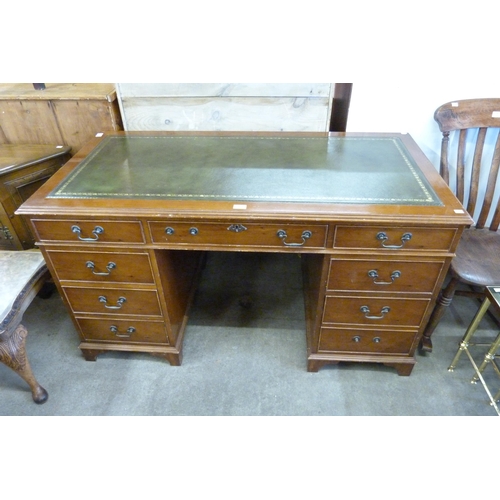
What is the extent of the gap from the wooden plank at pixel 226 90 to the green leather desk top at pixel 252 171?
22cm

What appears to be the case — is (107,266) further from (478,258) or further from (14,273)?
(478,258)

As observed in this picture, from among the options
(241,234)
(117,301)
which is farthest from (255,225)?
(117,301)

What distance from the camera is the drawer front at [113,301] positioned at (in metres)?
1.35

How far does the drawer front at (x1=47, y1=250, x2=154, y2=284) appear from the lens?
4.07ft

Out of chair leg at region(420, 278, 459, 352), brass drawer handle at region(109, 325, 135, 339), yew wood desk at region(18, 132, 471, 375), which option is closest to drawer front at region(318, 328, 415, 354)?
yew wood desk at region(18, 132, 471, 375)

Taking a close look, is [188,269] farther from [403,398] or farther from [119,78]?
[119,78]

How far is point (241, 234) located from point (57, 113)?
3.84ft

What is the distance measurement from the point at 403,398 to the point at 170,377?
3.23ft

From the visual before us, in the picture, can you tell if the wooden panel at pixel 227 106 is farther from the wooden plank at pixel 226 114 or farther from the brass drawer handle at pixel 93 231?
the brass drawer handle at pixel 93 231

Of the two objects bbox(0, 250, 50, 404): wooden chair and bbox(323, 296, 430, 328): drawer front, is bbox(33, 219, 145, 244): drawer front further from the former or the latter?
bbox(323, 296, 430, 328): drawer front

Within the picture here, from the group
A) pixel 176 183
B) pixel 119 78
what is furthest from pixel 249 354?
pixel 119 78

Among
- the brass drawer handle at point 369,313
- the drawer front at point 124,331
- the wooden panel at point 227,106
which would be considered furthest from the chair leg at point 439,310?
the drawer front at point 124,331

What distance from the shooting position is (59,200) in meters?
1.15

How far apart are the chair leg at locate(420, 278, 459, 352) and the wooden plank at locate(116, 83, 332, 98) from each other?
956mm
